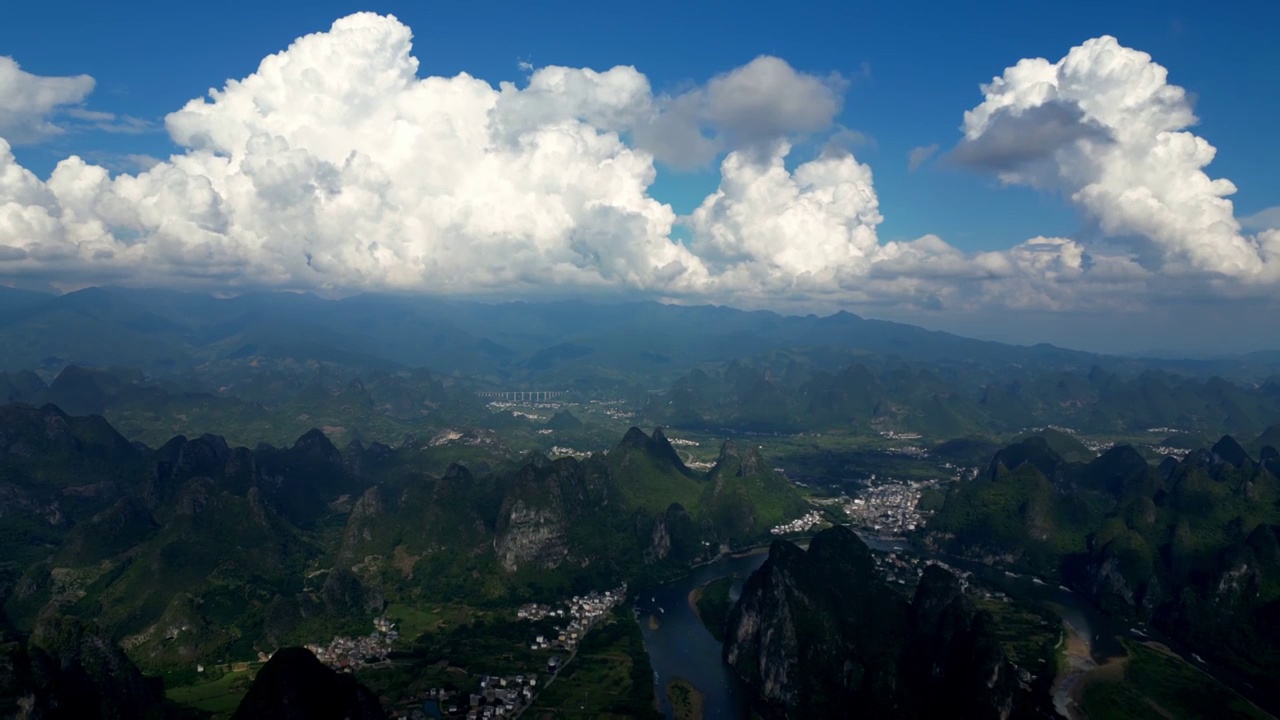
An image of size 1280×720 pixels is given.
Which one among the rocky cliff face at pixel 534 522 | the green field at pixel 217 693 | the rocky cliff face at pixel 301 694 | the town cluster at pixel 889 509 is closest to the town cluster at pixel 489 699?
the rocky cliff face at pixel 301 694

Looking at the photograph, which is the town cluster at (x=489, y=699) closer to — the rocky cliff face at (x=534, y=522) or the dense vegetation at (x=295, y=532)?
the dense vegetation at (x=295, y=532)

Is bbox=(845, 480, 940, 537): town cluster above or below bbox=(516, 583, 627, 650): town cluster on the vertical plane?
above

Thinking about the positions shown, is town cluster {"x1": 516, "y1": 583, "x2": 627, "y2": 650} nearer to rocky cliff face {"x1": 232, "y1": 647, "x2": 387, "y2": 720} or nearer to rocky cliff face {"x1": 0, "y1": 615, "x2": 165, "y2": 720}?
rocky cliff face {"x1": 232, "y1": 647, "x2": 387, "y2": 720}

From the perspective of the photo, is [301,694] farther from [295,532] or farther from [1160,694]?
[1160,694]

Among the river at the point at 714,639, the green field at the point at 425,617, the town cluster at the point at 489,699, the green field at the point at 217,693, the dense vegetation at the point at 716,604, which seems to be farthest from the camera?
the dense vegetation at the point at 716,604

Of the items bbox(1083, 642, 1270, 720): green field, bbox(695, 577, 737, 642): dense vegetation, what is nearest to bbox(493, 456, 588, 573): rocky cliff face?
bbox(695, 577, 737, 642): dense vegetation

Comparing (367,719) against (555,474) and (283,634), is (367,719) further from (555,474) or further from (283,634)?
(555,474)

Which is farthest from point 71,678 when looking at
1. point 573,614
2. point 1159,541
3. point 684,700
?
point 1159,541
